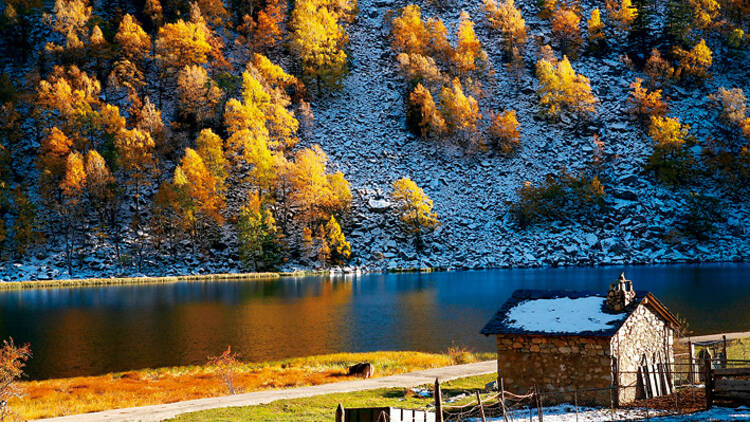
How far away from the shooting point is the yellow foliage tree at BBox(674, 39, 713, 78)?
127 m

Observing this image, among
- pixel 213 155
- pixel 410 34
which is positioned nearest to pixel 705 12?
pixel 410 34

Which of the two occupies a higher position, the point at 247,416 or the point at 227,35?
the point at 227,35

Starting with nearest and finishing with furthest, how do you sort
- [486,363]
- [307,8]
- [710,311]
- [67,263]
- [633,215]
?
1. [486,363]
2. [710,311]
3. [67,263]
4. [633,215]
5. [307,8]

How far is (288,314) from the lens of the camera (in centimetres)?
5872

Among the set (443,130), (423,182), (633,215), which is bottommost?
(633,215)

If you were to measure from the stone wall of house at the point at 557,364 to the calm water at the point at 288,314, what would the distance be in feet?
58.1

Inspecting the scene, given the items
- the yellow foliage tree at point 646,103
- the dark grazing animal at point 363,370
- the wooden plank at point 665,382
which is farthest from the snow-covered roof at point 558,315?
the yellow foliage tree at point 646,103

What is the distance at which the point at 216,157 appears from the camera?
107312mm

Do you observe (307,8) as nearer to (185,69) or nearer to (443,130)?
(185,69)

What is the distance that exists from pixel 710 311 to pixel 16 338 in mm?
56944

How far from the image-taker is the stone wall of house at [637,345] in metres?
22.8

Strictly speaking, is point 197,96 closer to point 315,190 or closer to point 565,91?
point 315,190

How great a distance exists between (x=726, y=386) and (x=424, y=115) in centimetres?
10757

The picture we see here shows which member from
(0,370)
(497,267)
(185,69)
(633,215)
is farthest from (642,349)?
(185,69)
